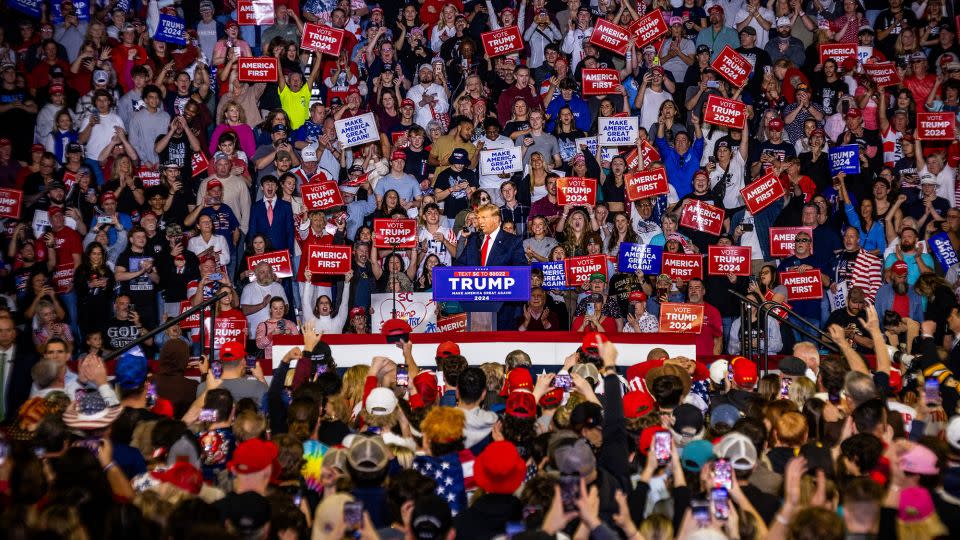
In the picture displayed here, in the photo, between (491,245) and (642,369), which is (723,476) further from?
(491,245)

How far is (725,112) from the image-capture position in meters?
17.2

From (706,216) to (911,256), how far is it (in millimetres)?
2647

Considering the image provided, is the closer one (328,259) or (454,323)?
(454,323)

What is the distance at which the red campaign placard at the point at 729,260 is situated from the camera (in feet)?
50.7

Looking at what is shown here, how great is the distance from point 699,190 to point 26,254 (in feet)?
28.9

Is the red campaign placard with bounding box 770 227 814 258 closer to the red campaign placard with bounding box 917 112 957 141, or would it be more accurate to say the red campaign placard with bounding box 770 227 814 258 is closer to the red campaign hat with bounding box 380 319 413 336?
the red campaign placard with bounding box 917 112 957 141

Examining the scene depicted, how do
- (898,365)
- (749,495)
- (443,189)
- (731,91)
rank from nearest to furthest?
(749,495) < (898,365) < (443,189) < (731,91)

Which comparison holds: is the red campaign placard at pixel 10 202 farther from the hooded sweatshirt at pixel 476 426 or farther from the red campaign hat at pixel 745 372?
the red campaign hat at pixel 745 372

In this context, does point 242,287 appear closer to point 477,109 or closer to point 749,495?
point 477,109

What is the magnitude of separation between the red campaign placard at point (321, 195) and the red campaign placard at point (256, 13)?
396 centimetres

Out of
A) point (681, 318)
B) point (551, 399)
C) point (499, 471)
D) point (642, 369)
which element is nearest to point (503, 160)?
point (681, 318)

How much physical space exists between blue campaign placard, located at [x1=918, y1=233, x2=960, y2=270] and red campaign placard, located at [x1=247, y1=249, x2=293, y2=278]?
8.34 m

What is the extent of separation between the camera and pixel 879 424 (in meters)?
7.11

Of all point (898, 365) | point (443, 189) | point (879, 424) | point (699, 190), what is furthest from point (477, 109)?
point (879, 424)
